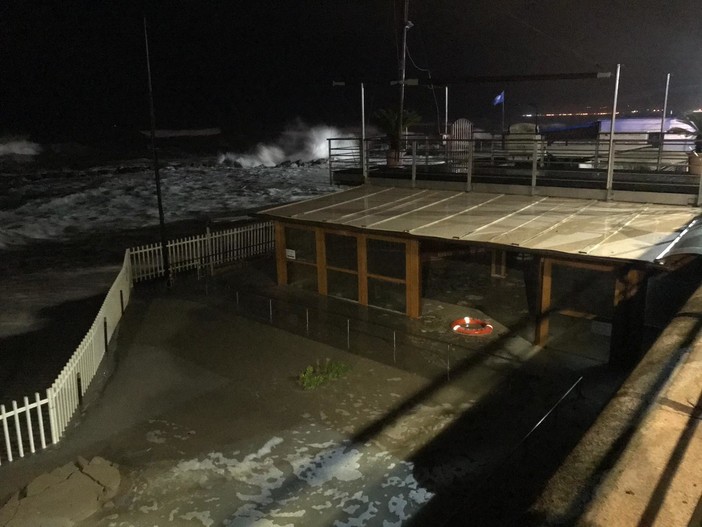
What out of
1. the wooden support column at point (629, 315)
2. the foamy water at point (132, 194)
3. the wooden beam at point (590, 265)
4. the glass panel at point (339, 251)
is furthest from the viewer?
the foamy water at point (132, 194)

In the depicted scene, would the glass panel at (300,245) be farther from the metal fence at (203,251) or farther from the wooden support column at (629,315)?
the wooden support column at (629,315)

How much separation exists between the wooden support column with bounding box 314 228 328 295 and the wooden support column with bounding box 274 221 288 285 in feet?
4.72

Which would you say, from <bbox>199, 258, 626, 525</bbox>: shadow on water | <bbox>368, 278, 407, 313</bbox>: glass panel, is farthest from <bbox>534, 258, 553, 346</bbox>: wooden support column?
<bbox>368, 278, 407, 313</bbox>: glass panel

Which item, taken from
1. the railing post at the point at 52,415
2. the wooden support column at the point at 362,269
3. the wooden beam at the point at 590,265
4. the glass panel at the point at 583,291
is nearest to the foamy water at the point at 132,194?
the wooden support column at the point at 362,269

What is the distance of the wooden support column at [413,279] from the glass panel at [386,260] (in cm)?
125

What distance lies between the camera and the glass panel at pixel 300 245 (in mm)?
16569

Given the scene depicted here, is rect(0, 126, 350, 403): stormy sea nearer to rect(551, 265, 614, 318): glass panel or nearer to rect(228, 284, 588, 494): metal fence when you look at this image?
rect(228, 284, 588, 494): metal fence

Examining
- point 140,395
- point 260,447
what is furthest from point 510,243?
point 140,395

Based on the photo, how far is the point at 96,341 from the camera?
11.9 m

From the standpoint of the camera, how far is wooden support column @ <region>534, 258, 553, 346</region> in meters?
12.0

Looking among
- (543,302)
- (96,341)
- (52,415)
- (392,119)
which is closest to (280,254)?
(96,341)

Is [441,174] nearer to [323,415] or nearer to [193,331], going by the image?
[193,331]

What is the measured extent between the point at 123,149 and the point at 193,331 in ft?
287

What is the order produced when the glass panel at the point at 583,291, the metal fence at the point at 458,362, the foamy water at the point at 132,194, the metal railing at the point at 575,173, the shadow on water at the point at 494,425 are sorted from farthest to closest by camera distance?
the foamy water at the point at 132,194 < the metal railing at the point at 575,173 < the glass panel at the point at 583,291 < the metal fence at the point at 458,362 < the shadow on water at the point at 494,425
